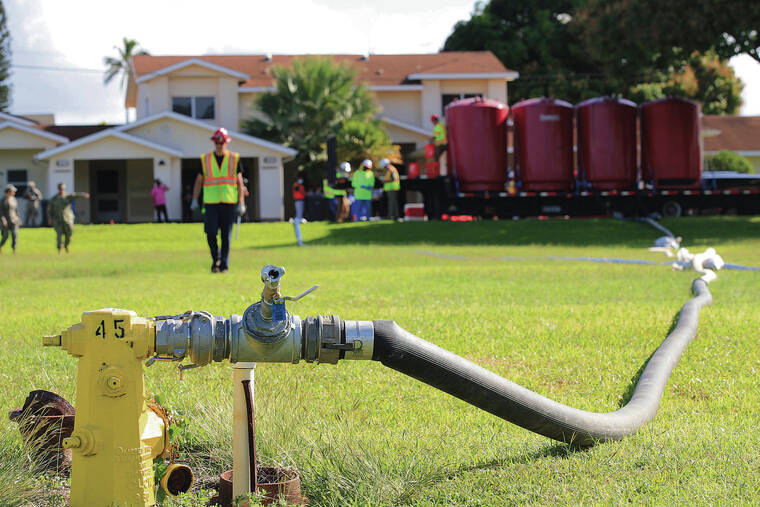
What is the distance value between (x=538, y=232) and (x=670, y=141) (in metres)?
6.39

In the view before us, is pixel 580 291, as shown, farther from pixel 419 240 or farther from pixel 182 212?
pixel 182 212

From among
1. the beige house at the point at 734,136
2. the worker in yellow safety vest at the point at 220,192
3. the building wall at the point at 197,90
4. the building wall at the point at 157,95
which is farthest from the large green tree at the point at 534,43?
the worker in yellow safety vest at the point at 220,192

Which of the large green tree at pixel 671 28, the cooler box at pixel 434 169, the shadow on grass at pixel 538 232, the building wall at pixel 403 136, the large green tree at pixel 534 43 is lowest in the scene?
the shadow on grass at pixel 538 232

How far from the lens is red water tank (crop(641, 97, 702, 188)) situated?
2756 cm

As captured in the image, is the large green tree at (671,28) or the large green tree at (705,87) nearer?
the large green tree at (671,28)

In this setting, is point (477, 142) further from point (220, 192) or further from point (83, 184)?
point (83, 184)

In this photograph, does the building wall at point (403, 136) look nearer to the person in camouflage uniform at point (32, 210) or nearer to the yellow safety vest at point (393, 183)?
the yellow safety vest at point (393, 183)

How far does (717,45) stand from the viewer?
87.3 feet

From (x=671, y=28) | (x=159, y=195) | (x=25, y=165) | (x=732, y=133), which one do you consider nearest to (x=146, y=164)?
(x=25, y=165)

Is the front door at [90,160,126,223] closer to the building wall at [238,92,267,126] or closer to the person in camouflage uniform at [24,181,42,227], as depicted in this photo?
the person in camouflage uniform at [24,181,42,227]

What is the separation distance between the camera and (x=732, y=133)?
53156mm

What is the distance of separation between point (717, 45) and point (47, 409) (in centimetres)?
2645

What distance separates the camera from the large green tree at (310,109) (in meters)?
40.0

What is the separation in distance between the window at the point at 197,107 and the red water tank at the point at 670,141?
22120mm
